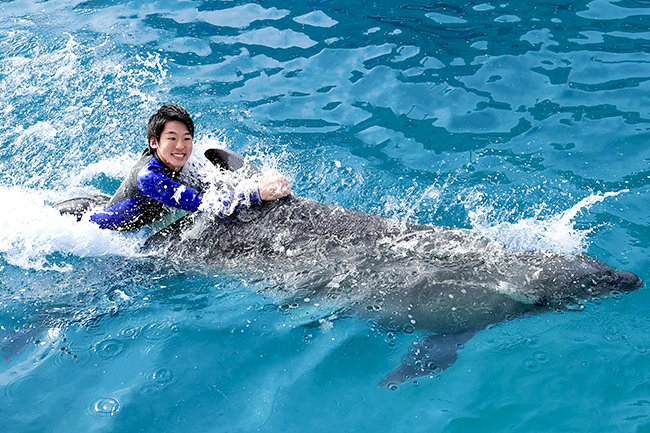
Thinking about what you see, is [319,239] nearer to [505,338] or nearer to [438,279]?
[438,279]

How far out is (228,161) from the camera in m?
5.66

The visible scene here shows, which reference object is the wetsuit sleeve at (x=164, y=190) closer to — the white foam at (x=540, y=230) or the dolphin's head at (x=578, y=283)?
the white foam at (x=540, y=230)

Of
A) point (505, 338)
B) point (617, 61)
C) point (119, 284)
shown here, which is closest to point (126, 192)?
point (119, 284)

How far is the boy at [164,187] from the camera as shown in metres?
5.17

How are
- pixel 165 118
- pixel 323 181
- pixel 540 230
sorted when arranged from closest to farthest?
pixel 165 118 → pixel 540 230 → pixel 323 181

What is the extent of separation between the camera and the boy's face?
5.19 metres

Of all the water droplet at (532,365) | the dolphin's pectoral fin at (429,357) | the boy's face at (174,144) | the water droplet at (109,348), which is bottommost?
the water droplet at (532,365)

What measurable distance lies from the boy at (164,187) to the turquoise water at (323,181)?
32 cm

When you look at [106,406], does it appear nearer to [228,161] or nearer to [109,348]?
[109,348]

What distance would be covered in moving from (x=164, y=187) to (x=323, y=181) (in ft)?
6.53

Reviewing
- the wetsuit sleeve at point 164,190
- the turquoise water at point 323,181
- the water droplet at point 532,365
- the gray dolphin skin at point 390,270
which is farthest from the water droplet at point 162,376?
the water droplet at point 532,365

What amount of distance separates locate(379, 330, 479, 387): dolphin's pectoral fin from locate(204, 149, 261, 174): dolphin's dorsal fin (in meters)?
2.22

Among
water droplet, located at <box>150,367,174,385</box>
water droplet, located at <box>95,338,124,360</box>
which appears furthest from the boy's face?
water droplet, located at <box>150,367,174,385</box>

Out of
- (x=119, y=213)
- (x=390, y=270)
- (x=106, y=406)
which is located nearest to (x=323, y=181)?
(x=390, y=270)
